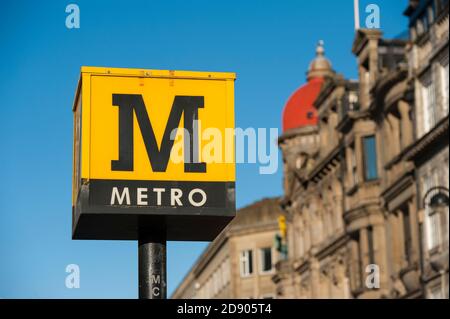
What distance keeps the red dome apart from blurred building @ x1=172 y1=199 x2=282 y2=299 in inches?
742

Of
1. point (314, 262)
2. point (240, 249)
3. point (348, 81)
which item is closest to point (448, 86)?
point (348, 81)

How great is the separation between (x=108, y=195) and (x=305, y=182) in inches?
2836

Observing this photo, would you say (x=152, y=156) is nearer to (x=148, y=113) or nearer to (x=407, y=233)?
(x=148, y=113)

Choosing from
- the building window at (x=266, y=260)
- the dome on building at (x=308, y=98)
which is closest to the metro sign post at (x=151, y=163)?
the dome on building at (x=308, y=98)

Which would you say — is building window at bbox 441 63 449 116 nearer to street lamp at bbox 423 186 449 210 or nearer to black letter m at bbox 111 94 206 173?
street lamp at bbox 423 186 449 210

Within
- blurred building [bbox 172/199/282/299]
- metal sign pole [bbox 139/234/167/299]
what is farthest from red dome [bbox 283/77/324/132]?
metal sign pole [bbox 139/234/167/299]

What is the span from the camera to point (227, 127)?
653cm

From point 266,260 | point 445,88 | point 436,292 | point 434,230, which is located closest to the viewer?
point 436,292

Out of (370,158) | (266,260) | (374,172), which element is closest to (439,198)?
(374,172)

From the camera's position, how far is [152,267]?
6242 mm

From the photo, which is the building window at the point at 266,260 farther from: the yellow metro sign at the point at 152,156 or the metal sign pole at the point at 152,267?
the metal sign pole at the point at 152,267

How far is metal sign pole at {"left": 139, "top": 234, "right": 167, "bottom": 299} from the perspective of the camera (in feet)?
20.2

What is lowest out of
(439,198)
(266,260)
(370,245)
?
(439,198)

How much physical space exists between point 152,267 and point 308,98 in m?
80.2
